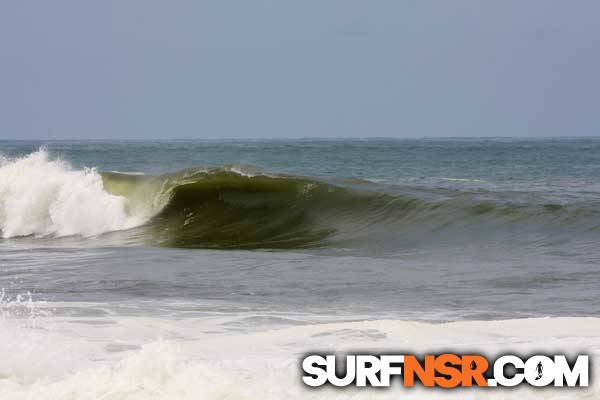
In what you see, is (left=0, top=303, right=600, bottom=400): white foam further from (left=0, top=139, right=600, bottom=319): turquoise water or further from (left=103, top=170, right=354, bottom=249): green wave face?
(left=103, top=170, right=354, bottom=249): green wave face

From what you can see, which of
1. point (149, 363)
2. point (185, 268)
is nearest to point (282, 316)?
point (149, 363)

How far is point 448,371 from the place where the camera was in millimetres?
4152

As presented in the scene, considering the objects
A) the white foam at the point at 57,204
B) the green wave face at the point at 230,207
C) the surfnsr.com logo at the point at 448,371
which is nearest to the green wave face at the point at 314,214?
the green wave face at the point at 230,207

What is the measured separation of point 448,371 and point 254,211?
490 inches

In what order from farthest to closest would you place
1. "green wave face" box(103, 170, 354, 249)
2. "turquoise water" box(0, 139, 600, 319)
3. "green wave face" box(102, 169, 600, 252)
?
1. "green wave face" box(103, 170, 354, 249)
2. "green wave face" box(102, 169, 600, 252)
3. "turquoise water" box(0, 139, 600, 319)

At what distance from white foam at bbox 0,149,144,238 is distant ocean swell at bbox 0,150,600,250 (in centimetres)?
2

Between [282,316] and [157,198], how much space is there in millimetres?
11498

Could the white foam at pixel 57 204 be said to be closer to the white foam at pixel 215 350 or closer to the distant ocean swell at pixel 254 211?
the distant ocean swell at pixel 254 211

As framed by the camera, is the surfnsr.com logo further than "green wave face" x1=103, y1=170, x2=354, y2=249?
No

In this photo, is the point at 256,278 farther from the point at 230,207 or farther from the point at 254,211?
the point at 230,207

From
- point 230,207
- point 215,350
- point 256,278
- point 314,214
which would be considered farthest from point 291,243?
point 215,350

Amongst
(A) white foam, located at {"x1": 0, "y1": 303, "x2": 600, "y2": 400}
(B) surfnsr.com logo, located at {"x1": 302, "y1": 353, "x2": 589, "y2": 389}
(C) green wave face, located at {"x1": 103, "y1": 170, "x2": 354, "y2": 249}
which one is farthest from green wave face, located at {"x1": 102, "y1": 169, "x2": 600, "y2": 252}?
(B) surfnsr.com logo, located at {"x1": 302, "y1": 353, "x2": 589, "y2": 389}

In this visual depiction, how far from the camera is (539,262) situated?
9.85 m

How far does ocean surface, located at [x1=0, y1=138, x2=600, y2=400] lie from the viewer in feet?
14.8
